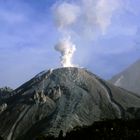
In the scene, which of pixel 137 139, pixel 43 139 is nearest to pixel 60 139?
pixel 43 139

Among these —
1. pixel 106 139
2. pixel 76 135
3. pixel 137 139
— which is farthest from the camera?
pixel 76 135

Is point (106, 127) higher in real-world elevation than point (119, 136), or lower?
higher

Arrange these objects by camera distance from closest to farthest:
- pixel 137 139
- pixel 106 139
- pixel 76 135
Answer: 1. pixel 137 139
2. pixel 106 139
3. pixel 76 135

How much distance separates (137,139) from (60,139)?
28683 mm

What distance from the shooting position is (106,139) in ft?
552

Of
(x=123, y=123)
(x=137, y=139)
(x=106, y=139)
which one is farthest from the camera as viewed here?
(x=123, y=123)

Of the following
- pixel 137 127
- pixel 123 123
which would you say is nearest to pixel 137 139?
pixel 137 127

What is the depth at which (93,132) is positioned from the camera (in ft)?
600

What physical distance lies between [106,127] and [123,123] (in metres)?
9.29

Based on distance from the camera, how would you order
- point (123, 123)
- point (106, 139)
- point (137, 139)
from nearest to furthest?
point (137, 139) < point (106, 139) < point (123, 123)

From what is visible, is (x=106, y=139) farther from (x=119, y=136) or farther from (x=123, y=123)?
(x=123, y=123)

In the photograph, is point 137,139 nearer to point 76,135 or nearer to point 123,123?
point 76,135

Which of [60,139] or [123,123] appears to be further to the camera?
[123,123]

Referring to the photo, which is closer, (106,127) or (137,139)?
(137,139)
